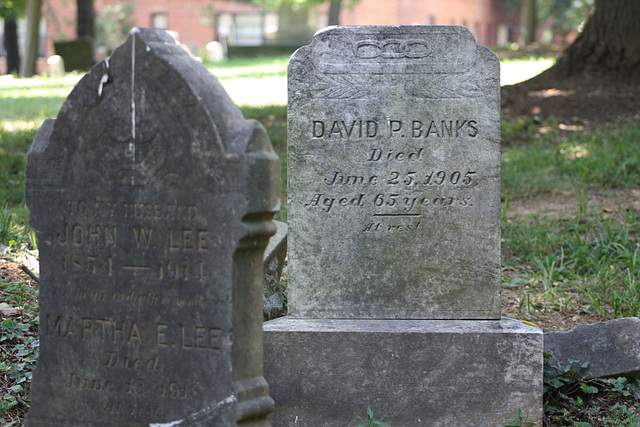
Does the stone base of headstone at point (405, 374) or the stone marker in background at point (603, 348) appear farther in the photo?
the stone marker in background at point (603, 348)

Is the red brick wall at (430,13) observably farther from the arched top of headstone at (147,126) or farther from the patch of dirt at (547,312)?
the arched top of headstone at (147,126)

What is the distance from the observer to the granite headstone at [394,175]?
3746mm

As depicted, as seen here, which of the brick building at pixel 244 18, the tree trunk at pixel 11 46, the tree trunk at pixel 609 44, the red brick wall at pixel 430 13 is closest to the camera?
the tree trunk at pixel 609 44

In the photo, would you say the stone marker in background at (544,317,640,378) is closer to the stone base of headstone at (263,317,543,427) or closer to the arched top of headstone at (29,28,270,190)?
the stone base of headstone at (263,317,543,427)

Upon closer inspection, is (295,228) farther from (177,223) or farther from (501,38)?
(501,38)

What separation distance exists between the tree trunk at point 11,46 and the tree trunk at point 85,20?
12.7ft

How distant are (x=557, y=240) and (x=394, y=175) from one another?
2.76 m

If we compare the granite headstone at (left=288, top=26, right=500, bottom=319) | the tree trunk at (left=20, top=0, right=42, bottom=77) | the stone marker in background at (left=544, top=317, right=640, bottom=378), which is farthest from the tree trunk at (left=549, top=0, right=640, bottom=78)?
the tree trunk at (left=20, top=0, right=42, bottom=77)

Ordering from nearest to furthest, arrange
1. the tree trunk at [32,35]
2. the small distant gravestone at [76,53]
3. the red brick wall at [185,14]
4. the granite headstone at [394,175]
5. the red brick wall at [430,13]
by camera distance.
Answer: the granite headstone at [394,175]
the tree trunk at [32,35]
the small distant gravestone at [76,53]
the red brick wall at [430,13]
the red brick wall at [185,14]

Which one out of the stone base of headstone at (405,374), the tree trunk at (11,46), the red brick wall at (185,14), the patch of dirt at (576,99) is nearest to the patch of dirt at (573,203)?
the patch of dirt at (576,99)

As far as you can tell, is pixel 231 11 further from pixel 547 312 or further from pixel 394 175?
pixel 394 175

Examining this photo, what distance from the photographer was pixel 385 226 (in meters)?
3.85

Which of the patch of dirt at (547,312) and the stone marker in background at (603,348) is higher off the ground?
the stone marker in background at (603,348)

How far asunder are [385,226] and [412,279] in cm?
31
